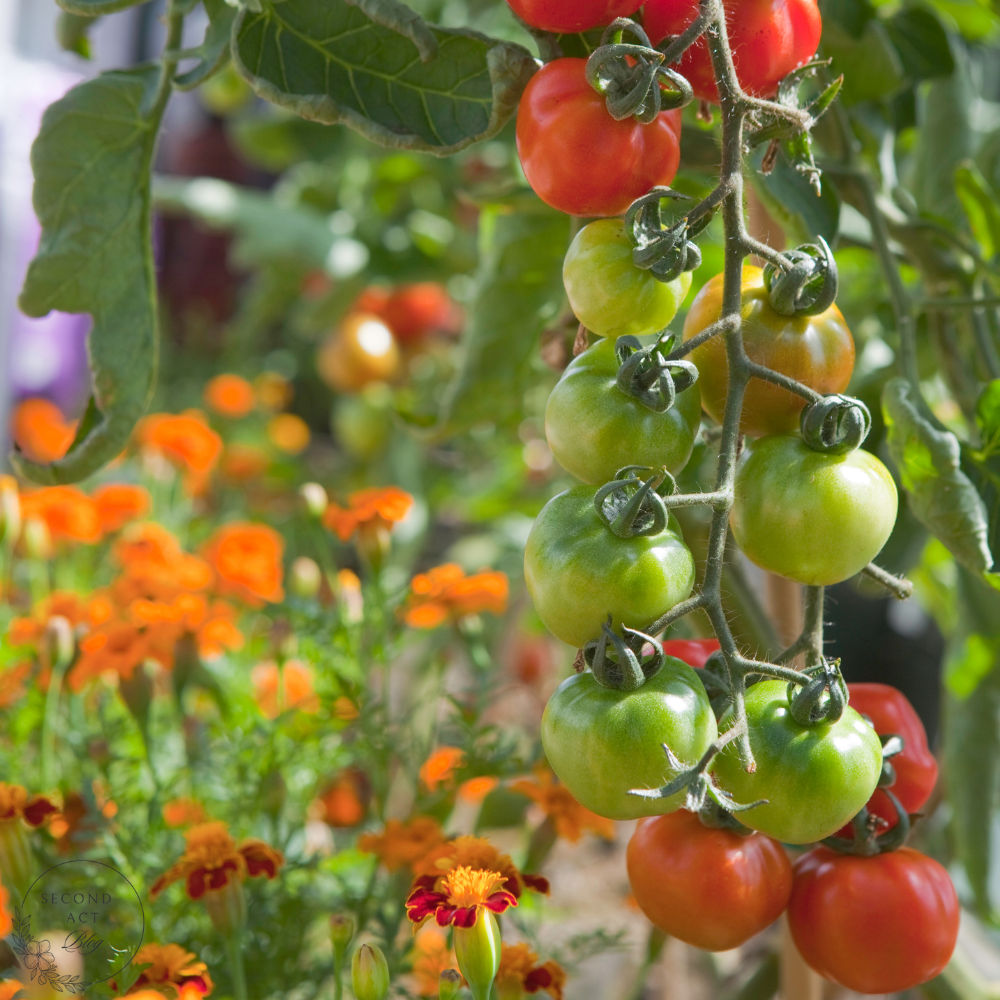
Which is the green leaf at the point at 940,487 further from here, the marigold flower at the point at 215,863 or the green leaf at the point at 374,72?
the marigold flower at the point at 215,863

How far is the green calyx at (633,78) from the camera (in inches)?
9.0

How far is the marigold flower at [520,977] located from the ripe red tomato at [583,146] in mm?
247

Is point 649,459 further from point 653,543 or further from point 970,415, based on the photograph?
point 970,415

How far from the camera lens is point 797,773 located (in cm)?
23

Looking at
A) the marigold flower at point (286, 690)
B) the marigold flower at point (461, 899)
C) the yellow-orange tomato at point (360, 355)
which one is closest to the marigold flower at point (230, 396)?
the yellow-orange tomato at point (360, 355)

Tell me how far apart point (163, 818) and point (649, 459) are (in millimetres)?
358

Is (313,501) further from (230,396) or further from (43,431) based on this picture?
(230,396)

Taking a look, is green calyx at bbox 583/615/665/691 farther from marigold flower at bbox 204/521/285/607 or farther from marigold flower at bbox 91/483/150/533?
marigold flower at bbox 91/483/150/533

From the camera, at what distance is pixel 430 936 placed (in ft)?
1.42

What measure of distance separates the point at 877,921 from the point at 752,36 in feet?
0.82

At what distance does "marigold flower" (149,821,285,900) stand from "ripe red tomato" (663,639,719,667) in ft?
0.57

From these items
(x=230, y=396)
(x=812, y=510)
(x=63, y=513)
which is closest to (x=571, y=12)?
(x=812, y=510)

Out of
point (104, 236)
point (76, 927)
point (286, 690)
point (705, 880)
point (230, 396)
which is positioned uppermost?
point (104, 236)

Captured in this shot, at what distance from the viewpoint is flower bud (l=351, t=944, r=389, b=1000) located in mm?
285
